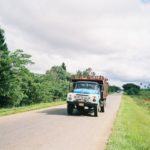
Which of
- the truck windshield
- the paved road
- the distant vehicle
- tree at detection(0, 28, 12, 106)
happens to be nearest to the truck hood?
the distant vehicle

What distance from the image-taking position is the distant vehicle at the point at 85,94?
25.6 m

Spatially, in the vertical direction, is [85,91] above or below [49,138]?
above

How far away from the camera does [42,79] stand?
1654 inches

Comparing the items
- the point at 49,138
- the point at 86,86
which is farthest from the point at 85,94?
the point at 49,138

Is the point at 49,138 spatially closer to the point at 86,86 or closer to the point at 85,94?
the point at 85,94

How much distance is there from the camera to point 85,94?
25.8 m

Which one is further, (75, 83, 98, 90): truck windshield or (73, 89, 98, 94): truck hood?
(75, 83, 98, 90): truck windshield

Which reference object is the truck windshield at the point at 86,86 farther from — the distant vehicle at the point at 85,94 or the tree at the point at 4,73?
the tree at the point at 4,73

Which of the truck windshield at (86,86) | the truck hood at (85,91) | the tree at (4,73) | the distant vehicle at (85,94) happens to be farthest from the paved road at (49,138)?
the tree at (4,73)

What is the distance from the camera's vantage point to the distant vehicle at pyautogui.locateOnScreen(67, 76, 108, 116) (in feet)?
84.1

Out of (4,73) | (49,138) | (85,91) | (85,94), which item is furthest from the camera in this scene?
(4,73)

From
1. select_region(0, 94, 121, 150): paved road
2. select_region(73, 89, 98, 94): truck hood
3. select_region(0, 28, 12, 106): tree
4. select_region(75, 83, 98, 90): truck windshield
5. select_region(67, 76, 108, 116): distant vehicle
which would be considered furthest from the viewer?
select_region(0, 28, 12, 106): tree

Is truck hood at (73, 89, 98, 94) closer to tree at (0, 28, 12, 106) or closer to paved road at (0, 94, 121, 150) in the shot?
tree at (0, 28, 12, 106)

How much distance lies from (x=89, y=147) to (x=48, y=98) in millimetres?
32607
